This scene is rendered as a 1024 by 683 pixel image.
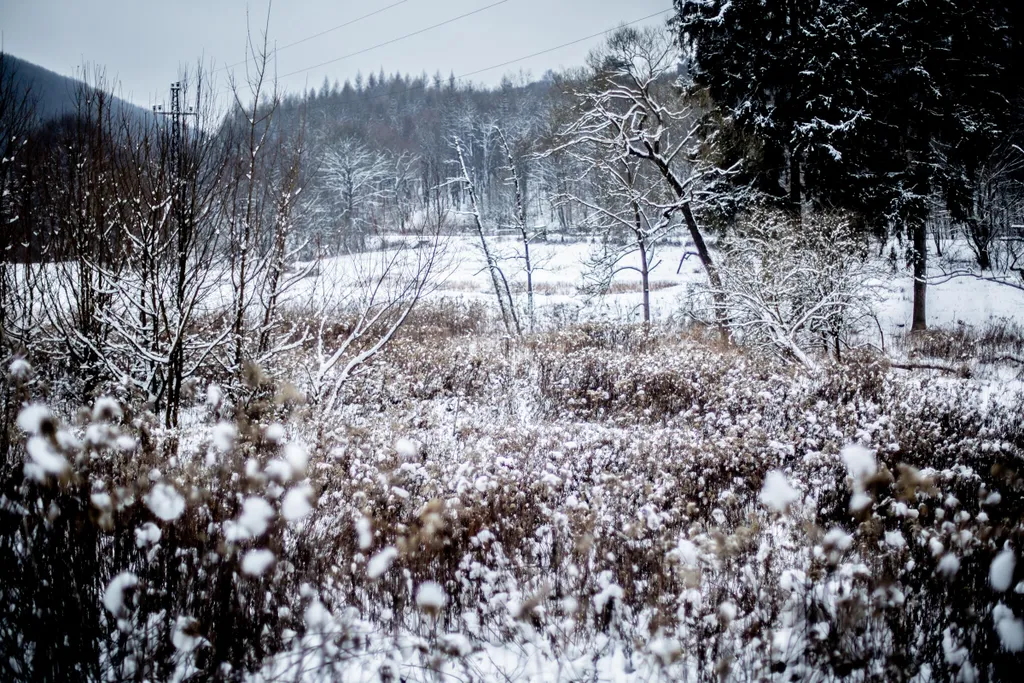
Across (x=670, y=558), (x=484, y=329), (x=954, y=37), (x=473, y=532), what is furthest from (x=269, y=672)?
(x=954, y=37)

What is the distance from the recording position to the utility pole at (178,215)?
5082 millimetres

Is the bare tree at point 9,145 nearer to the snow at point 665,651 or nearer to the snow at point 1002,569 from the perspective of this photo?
the snow at point 665,651

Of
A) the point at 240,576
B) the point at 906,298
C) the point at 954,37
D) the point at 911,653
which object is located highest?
the point at 954,37

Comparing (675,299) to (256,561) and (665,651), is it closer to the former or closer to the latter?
(665,651)

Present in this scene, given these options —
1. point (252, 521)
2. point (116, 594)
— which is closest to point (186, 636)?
point (116, 594)

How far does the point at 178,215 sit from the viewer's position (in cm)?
Result: 502

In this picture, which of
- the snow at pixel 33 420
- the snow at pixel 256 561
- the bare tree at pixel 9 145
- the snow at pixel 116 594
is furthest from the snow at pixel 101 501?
the bare tree at pixel 9 145

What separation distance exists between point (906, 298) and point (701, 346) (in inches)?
468

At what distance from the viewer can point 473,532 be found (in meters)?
3.50

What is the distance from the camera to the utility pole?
16.7 feet

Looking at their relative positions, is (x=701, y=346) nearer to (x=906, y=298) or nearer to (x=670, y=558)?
(x=670, y=558)

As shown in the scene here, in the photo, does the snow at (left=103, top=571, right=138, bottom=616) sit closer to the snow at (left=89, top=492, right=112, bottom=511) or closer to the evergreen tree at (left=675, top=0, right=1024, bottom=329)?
the snow at (left=89, top=492, right=112, bottom=511)

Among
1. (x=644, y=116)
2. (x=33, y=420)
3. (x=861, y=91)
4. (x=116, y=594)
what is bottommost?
(x=116, y=594)

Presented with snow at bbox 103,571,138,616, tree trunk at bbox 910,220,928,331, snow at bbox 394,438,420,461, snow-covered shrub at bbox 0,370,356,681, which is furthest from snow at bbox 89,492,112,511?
tree trunk at bbox 910,220,928,331
